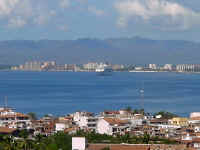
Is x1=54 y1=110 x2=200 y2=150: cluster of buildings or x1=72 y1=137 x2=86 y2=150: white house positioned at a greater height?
x1=72 y1=137 x2=86 y2=150: white house

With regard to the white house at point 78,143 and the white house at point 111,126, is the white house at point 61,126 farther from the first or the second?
the white house at point 78,143

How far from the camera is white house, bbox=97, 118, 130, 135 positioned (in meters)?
31.5

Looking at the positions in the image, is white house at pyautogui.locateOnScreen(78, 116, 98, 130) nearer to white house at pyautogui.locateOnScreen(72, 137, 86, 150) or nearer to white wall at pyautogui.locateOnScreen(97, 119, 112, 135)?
white wall at pyautogui.locateOnScreen(97, 119, 112, 135)

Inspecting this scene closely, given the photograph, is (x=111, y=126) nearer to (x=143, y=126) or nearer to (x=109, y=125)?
(x=109, y=125)

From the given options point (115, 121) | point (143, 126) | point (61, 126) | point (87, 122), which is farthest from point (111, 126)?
point (87, 122)

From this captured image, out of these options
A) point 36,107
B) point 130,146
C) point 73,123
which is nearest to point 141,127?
point 73,123

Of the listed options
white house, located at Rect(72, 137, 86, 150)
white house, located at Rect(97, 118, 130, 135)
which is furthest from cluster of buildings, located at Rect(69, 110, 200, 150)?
white house, located at Rect(72, 137, 86, 150)

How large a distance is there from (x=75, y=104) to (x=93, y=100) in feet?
22.1

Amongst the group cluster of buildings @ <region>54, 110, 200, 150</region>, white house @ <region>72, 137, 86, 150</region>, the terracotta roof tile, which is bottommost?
cluster of buildings @ <region>54, 110, 200, 150</region>

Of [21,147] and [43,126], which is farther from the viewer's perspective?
[43,126]

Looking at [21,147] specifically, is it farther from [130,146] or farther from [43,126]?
[43,126]

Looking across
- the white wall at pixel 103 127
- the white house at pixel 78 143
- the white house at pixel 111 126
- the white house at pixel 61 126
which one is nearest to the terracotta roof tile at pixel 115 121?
the white house at pixel 111 126

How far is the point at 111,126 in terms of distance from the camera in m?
31.7

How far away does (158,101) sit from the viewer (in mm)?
61344
